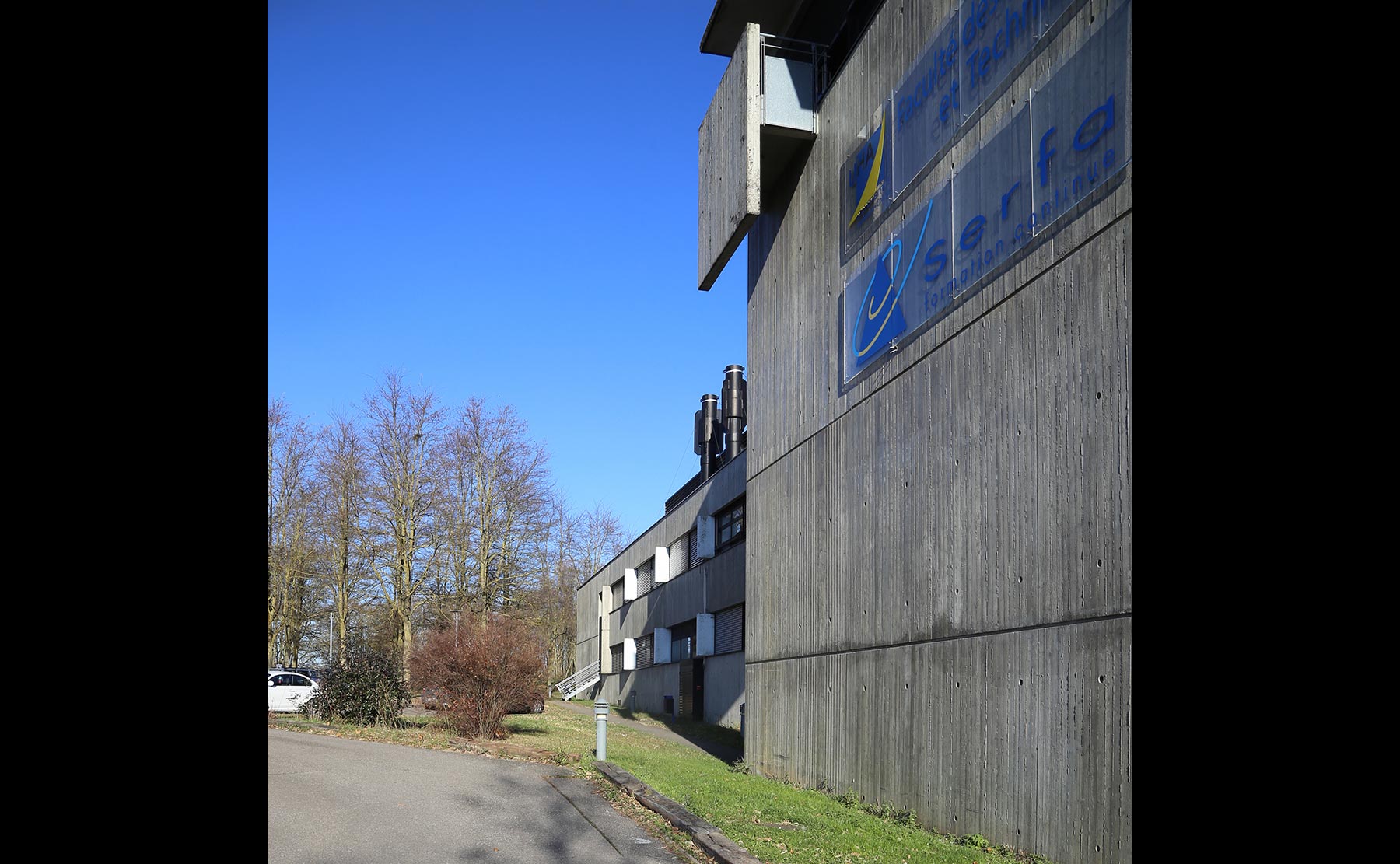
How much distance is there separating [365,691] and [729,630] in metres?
11.2

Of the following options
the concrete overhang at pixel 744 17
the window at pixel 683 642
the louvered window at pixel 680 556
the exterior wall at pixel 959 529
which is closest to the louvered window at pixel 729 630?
the window at pixel 683 642

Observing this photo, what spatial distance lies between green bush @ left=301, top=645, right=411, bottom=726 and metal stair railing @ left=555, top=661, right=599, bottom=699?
91.3 feet

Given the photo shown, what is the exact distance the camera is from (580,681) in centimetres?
5231

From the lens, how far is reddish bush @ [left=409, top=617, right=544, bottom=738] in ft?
68.1

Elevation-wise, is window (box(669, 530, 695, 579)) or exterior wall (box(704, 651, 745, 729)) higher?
window (box(669, 530, 695, 579))

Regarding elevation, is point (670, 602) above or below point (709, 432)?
below

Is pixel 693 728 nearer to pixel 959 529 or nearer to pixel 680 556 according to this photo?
pixel 680 556

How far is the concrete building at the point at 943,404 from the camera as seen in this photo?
28.7 feet

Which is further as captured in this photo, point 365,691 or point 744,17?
point 365,691

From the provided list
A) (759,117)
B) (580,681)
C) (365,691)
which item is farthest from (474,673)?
(580,681)

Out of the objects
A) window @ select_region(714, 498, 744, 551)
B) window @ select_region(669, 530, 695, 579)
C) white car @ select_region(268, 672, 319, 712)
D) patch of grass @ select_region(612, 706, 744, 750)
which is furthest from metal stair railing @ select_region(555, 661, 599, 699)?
window @ select_region(714, 498, 744, 551)

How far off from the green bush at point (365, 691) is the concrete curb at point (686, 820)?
Result: 29.0 feet

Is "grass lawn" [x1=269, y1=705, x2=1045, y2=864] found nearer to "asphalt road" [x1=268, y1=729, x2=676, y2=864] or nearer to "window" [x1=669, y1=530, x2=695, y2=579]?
"asphalt road" [x1=268, y1=729, x2=676, y2=864]
